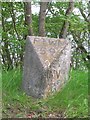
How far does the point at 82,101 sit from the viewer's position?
13.5 feet

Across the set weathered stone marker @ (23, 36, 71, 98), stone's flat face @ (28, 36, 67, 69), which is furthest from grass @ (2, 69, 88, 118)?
stone's flat face @ (28, 36, 67, 69)

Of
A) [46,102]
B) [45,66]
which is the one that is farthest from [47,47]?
[46,102]

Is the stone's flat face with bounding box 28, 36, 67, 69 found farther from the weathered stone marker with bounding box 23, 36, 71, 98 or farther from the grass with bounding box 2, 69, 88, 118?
the grass with bounding box 2, 69, 88, 118

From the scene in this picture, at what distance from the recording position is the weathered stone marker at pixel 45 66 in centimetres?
410

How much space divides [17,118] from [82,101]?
94 cm

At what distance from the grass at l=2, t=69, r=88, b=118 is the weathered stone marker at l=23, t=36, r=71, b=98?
11cm

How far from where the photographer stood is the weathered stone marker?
410 cm

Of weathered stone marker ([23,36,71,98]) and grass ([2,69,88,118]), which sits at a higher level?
weathered stone marker ([23,36,71,98])

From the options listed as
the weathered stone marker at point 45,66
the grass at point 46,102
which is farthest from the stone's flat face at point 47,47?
the grass at point 46,102

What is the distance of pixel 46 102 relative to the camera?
13.2 ft

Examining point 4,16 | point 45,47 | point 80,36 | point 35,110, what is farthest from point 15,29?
point 35,110

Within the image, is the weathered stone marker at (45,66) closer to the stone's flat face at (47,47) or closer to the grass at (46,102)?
the stone's flat face at (47,47)

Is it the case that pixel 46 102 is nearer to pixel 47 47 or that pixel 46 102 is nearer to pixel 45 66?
pixel 45 66

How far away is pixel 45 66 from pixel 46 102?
441mm
